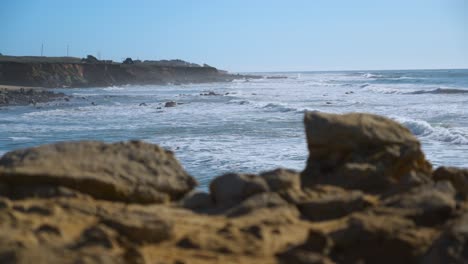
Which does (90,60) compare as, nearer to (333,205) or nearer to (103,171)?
(103,171)

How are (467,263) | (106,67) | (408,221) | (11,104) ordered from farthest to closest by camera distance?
(106,67)
(11,104)
(408,221)
(467,263)

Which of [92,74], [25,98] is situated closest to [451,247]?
[25,98]

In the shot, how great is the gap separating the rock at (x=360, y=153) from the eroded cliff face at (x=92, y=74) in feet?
247

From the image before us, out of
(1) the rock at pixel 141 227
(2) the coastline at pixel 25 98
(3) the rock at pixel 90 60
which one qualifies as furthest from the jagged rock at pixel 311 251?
(3) the rock at pixel 90 60

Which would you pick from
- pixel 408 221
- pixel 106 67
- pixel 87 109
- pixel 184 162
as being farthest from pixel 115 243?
pixel 106 67

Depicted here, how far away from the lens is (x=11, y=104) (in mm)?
45312

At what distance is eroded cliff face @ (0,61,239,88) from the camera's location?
259 ft

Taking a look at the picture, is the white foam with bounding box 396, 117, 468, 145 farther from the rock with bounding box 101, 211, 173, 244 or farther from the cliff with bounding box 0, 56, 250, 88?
the cliff with bounding box 0, 56, 250, 88

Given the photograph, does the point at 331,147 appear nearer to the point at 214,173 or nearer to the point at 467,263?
the point at 467,263

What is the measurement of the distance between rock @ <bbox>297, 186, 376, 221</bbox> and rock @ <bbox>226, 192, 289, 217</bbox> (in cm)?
21

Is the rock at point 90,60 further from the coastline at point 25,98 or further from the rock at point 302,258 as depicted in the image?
the rock at point 302,258

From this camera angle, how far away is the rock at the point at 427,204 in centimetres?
535

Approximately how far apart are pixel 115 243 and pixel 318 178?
276 cm

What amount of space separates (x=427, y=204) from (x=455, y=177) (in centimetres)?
150
